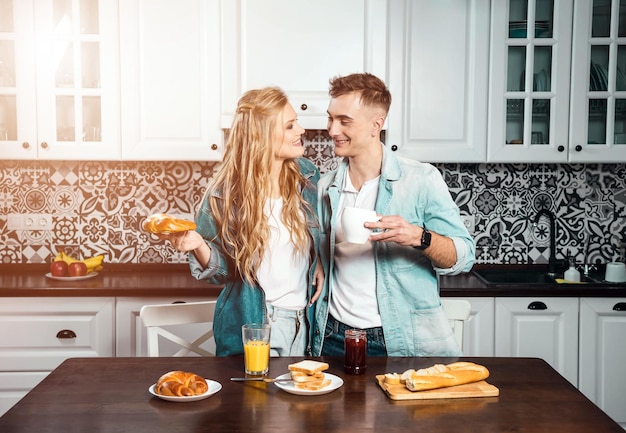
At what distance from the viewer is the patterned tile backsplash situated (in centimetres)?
373

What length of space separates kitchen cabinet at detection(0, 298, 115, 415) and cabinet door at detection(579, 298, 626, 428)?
2063mm

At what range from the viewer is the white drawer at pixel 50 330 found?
125 inches

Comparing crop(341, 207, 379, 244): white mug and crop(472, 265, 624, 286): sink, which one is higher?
crop(341, 207, 379, 244): white mug

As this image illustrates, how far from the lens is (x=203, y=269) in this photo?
2.21 meters

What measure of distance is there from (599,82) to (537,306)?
1086mm

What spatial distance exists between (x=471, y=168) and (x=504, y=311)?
86cm

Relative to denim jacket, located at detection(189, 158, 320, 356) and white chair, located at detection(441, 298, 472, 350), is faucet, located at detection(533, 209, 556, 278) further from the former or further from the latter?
denim jacket, located at detection(189, 158, 320, 356)

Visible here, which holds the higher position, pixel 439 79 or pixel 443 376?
pixel 439 79

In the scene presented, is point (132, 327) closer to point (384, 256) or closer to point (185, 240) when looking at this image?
point (185, 240)

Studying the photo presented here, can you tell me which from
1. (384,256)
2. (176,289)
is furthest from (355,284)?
(176,289)

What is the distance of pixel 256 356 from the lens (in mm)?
1784

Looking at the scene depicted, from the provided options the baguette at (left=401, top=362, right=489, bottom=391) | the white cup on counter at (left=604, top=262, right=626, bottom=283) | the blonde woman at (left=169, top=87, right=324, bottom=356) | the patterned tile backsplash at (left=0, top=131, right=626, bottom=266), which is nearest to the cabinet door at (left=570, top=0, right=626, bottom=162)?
the patterned tile backsplash at (left=0, top=131, right=626, bottom=266)

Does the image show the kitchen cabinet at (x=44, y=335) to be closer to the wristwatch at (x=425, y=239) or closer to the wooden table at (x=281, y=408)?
the wooden table at (x=281, y=408)

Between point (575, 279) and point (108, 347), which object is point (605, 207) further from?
point (108, 347)
